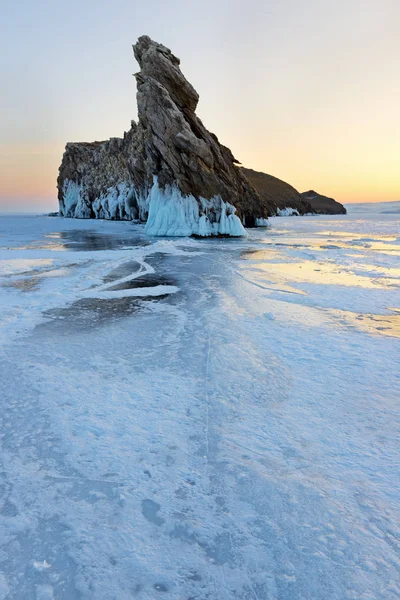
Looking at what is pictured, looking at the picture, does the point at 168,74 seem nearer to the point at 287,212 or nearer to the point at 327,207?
the point at 287,212

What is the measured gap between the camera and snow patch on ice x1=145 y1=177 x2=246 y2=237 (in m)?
30.8

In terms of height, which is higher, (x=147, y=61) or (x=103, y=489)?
(x=147, y=61)

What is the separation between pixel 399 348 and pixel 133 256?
43.8 ft

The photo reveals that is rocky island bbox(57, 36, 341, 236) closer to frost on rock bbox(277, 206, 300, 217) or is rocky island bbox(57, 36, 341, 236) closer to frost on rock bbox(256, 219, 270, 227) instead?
frost on rock bbox(256, 219, 270, 227)

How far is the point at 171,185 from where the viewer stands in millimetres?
32031

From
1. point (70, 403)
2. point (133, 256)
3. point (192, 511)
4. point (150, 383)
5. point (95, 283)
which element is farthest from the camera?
point (133, 256)

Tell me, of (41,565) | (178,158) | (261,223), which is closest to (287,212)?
(261,223)

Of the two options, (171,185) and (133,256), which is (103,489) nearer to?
(133,256)

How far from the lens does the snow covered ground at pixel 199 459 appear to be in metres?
1.97

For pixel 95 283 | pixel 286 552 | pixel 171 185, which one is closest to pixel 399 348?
pixel 286 552

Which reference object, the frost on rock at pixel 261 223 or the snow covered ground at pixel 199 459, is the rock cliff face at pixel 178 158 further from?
the snow covered ground at pixel 199 459

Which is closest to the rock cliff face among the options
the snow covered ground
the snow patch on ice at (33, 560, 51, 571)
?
the snow covered ground

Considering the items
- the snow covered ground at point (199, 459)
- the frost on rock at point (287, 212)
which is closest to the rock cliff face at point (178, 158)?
the snow covered ground at point (199, 459)

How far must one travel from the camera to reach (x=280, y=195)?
145m
